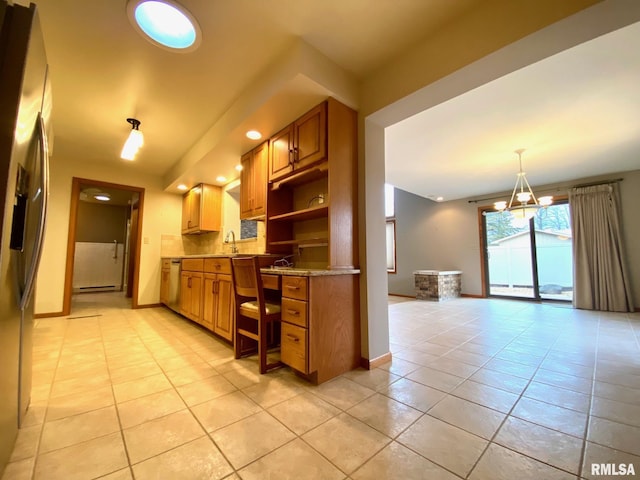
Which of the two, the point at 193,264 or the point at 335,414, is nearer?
the point at 335,414

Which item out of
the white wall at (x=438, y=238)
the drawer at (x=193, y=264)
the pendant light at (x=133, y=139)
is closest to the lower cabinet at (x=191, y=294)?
the drawer at (x=193, y=264)

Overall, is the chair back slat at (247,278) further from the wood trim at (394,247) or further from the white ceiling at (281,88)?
the wood trim at (394,247)

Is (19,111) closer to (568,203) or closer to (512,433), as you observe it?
(512,433)

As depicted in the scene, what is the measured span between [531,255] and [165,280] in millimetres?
7248

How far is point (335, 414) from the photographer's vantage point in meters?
1.44

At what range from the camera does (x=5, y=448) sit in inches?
40.3

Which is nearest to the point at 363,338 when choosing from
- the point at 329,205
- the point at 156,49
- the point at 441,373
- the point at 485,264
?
the point at 441,373

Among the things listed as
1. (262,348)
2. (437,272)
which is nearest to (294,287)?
(262,348)

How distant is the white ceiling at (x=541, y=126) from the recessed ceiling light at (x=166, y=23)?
221 centimetres

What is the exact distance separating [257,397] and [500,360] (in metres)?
2.04

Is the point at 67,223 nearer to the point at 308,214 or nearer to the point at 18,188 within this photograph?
the point at 18,188

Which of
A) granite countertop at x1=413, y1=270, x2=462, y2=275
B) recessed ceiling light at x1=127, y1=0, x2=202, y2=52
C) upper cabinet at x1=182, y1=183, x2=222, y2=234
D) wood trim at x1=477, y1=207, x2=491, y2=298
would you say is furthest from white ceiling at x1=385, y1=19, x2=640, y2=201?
upper cabinet at x1=182, y1=183, x2=222, y2=234

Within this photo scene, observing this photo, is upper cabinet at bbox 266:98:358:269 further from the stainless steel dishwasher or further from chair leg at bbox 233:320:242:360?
the stainless steel dishwasher

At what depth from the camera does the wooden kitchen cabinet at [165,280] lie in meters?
4.29
